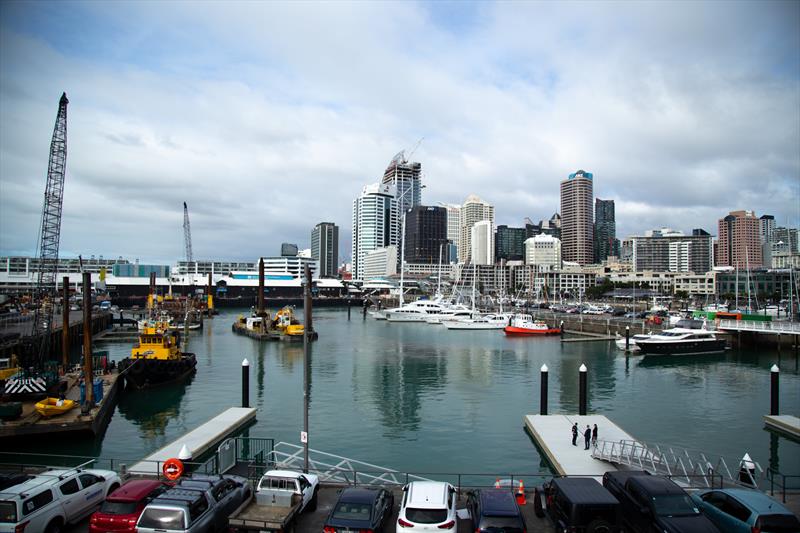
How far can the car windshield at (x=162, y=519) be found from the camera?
10.0 meters

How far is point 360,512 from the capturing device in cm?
1113

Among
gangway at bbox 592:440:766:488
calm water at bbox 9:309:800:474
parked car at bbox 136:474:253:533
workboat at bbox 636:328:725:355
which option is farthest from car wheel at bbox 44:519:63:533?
workboat at bbox 636:328:725:355

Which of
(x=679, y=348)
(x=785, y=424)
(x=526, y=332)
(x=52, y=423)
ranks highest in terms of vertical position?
(x=52, y=423)

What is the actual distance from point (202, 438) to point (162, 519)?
13.1 m

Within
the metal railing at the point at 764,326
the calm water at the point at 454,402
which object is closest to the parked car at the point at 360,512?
the calm water at the point at 454,402

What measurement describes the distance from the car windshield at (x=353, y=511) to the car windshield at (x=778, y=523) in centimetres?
793

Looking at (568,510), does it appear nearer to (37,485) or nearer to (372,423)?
(37,485)

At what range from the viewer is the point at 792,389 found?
39344mm

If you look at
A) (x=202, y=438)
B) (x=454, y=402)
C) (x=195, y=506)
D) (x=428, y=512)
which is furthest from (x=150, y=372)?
(x=428, y=512)

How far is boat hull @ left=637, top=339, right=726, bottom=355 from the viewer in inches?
2211

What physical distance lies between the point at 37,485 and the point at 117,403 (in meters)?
24.6

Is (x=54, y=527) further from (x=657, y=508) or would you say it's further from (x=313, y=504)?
(x=657, y=508)

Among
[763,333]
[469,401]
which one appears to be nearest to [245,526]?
[469,401]

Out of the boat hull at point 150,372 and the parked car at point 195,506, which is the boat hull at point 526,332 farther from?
the parked car at point 195,506
